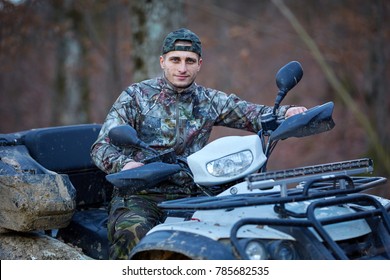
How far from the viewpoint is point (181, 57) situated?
5.21 m

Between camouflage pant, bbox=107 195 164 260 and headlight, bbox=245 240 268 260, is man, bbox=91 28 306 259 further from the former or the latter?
headlight, bbox=245 240 268 260

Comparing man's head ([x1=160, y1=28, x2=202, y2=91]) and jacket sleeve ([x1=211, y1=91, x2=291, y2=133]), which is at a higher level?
man's head ([x1=160, y1=28, x2=202, y2=91])

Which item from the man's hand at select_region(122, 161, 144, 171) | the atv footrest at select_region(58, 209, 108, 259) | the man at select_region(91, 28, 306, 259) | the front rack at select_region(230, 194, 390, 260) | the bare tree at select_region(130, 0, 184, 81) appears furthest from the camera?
the bare tree at select_region(130, 0, 184, 81)

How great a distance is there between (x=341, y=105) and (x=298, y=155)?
9.26 feet

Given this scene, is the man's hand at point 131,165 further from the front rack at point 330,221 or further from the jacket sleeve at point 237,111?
the jacket sleeve at point 237,111

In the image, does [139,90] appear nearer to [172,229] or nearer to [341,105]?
[172,229]

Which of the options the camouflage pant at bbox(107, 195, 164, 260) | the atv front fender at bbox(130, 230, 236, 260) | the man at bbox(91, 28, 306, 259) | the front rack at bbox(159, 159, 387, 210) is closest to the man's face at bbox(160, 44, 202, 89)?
the man at bbox(91, 28, 306, 259)

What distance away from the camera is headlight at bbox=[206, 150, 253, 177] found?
4297mm

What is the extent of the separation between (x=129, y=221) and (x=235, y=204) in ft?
3.40

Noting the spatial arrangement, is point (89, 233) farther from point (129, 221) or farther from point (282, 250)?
point (282, 250)

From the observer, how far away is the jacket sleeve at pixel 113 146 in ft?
15.6

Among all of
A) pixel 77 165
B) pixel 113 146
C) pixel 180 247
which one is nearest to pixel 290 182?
pixel 180 247

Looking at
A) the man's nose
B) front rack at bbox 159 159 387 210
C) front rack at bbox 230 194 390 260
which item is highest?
the man's nose

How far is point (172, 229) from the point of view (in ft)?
13.1
